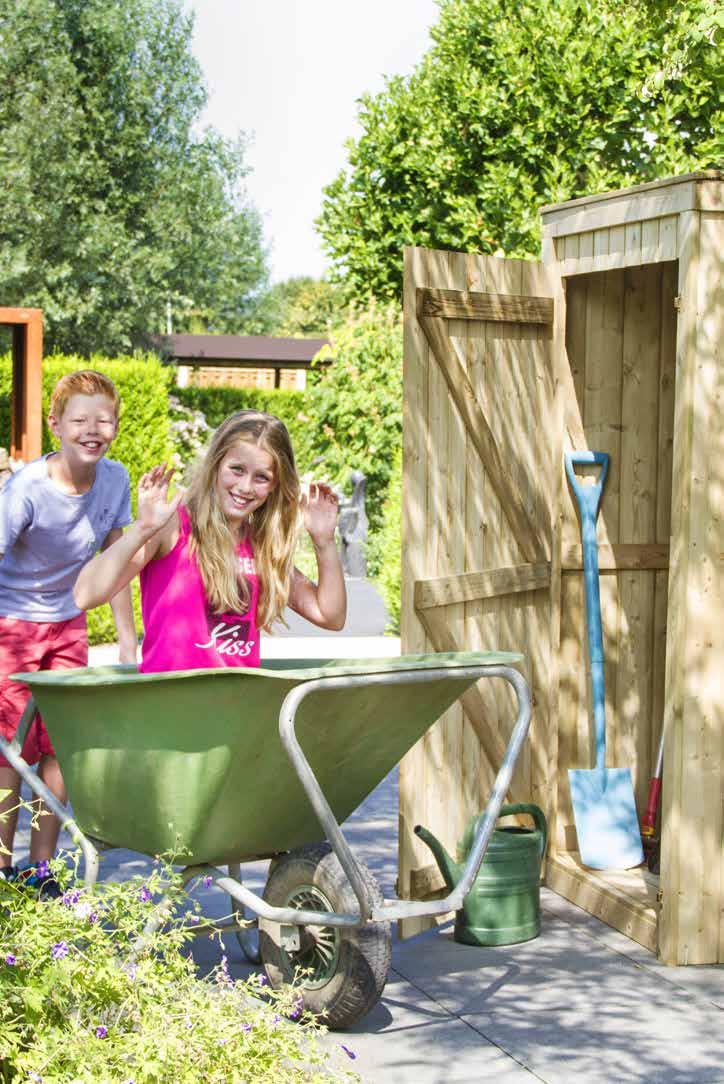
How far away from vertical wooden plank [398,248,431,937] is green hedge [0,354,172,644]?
6.28 meters

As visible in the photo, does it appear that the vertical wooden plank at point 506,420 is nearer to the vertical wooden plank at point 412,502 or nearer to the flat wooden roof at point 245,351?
the vertical wooden plank at point 412,502

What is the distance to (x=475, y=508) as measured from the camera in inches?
187

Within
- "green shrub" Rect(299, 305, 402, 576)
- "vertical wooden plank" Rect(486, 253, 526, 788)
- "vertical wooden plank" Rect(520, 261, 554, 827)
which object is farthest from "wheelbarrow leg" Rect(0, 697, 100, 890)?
"green shrub" Rect(299, 305, 402, 576)

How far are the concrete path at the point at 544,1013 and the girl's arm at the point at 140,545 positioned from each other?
4.20 ft

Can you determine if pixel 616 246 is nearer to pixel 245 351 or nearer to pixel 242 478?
pixel 242 478

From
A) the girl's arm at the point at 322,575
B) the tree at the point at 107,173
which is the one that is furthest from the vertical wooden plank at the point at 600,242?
the tree at the point at 107,173

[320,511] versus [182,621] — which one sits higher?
[320,511]

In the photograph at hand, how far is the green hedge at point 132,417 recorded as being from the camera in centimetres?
1070

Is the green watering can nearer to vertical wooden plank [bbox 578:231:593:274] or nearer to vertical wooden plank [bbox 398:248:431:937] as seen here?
vertical wooden plank [bbox 398:248:431:937]

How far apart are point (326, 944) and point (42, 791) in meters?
0.83

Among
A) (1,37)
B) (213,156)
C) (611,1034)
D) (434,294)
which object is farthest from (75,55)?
(611,1034)

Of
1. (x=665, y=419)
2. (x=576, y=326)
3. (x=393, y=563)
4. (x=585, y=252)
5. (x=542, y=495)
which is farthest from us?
(x=393, y=563)

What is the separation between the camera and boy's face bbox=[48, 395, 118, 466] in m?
4.07

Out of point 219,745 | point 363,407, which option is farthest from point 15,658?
point 363,407
